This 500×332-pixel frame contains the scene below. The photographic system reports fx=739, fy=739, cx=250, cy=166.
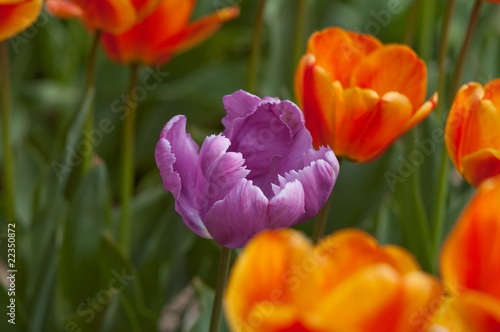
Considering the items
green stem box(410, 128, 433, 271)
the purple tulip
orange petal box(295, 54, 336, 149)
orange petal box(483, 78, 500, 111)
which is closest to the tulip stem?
the purple tulip

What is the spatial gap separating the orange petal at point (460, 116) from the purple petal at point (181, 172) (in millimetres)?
191

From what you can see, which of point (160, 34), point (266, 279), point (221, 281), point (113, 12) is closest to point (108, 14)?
point (113, 12)

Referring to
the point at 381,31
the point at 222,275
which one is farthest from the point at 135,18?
the point at 381,31

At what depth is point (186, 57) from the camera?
1.47 metres

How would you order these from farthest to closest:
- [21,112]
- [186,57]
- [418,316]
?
1. [186,57]
2. [21,112]
3. [418,316]

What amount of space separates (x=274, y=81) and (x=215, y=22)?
0.37m

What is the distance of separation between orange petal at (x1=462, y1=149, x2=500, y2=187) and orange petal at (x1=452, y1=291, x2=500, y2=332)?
0.22m

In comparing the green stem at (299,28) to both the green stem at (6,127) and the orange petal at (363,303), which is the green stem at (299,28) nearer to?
the green stem at (6,127)

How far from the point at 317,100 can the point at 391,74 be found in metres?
0.08

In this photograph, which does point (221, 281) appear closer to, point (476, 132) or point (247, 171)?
point (247, 171)

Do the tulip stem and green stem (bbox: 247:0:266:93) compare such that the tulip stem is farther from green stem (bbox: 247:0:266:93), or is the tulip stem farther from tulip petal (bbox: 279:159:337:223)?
green stem (bbox: 247:0:266:93)

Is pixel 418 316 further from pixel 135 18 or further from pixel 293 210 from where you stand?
pixel 135 18

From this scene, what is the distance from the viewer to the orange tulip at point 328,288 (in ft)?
0.91

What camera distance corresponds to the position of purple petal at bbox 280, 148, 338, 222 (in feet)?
1.47
